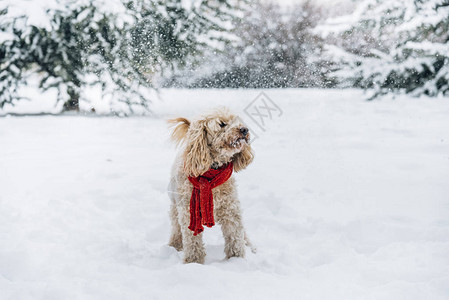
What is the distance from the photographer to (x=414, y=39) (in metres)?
8.96

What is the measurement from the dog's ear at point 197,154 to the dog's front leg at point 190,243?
0.35 m

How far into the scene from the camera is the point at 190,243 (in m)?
3.09

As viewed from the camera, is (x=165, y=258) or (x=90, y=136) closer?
(x=165, y=258)

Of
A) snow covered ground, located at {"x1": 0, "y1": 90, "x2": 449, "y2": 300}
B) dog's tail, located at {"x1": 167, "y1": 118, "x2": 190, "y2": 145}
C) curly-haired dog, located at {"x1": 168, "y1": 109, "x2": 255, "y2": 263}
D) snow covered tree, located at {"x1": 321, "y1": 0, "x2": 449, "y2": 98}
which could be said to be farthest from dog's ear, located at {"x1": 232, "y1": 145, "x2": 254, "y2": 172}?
snow covered tree, located at {"x1": 321, "y1": 0, "x2": 449, "y2": 98}

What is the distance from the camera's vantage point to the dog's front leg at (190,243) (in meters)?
3.10

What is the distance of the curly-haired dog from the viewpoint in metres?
A: 2.91

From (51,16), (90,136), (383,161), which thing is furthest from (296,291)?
(51,16)

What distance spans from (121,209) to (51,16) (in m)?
5.47

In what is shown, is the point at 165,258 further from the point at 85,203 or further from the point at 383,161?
the point at 383,161

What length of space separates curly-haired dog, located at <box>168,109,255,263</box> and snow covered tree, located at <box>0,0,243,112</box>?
6.00 meters

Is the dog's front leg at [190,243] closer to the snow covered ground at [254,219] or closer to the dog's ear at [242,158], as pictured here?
the snow covered ground at [254,219]

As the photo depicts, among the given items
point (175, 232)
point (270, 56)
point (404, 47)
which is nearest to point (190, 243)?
point (175, 232)

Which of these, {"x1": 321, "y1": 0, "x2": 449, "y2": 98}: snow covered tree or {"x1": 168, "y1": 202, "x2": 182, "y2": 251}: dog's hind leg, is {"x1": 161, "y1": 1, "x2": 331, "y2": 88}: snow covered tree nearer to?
{"x1": 321, "y1": 0, "x2": 449, "y2": 98}: snow covered tree

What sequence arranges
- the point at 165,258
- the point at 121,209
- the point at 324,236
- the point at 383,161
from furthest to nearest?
the point at 383,161 < the point at 121,209 < the point at 324,236 < the point at 165,258
